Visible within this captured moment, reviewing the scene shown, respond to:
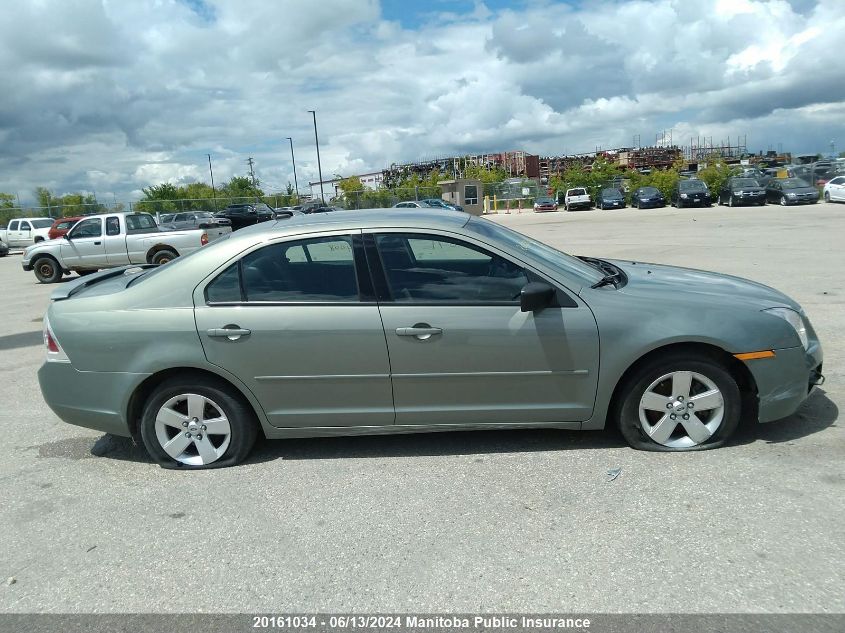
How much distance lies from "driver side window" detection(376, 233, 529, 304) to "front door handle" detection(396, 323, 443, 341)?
169 millimetres

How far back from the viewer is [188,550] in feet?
10.7

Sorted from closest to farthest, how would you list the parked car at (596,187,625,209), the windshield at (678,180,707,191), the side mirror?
the side mirror < the windshield at (678,180,707,191) < the parked car at (596,187,625,209)

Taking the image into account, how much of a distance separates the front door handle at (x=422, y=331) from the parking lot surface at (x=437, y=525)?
A: 0.84m

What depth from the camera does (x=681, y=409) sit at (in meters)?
3.91

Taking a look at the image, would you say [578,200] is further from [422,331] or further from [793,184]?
[422,331]

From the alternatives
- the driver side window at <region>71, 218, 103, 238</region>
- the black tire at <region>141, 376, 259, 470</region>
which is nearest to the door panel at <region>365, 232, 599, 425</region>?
the black tire at <region>141, 376, 259, 470</region>

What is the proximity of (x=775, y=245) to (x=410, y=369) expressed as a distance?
47.7ft

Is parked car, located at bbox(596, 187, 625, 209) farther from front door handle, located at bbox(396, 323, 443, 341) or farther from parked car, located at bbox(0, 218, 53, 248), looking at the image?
front door handle, located at bbox(396, 323, 443, 341)

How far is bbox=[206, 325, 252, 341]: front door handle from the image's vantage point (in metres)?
3.93

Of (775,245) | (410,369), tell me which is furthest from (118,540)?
(775,245)

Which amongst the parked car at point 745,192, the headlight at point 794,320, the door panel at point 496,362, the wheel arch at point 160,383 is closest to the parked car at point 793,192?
the parked car at point 745,192

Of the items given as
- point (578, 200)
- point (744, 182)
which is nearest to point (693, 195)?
point (744, 182)

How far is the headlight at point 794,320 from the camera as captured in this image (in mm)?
3947

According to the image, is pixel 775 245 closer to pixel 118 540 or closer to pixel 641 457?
pixel 641 457
